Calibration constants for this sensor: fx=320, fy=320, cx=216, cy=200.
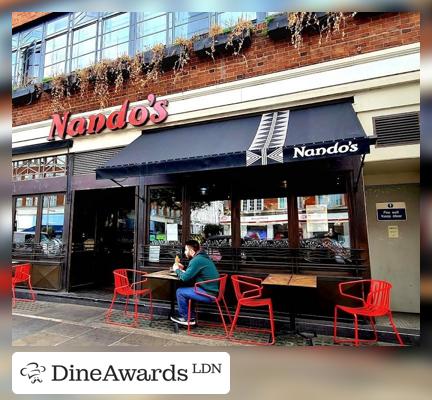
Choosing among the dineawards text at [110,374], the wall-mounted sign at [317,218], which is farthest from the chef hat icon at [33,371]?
the wall-mounted sign at [317,218]

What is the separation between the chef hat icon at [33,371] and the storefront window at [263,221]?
13.1ft

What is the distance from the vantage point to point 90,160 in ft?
25.6

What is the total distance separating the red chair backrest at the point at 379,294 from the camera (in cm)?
430

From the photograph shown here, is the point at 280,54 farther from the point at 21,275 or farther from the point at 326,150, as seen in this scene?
the point at 21,275

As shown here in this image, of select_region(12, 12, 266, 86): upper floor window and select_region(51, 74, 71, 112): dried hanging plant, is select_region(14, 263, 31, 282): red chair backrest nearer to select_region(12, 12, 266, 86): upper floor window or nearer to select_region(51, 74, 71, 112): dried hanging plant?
select_region(51, 74, 71, 112): dried hanging plant

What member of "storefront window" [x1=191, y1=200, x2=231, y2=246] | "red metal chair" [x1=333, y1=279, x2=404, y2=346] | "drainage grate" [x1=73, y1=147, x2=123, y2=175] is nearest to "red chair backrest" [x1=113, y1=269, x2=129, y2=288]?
"storefront window" [x1=191, y1=200, x2=231, y2=246]

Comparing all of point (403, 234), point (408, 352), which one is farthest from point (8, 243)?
point (403, 234)

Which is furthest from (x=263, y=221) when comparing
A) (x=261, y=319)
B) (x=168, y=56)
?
(x=168, y=56)

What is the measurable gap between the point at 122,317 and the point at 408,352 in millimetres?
4924

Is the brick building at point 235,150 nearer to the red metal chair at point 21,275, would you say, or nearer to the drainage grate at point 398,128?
the drainage grate at point 398,128

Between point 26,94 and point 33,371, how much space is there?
27.2 feet

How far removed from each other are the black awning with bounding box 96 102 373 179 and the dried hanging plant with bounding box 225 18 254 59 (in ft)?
4.90

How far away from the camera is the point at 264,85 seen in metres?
6.20

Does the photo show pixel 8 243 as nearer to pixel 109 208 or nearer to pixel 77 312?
pixel 77 312
